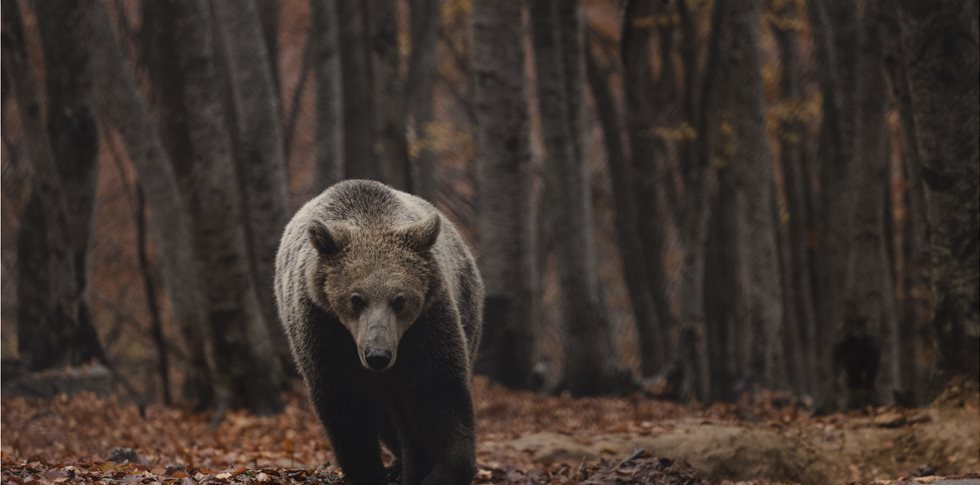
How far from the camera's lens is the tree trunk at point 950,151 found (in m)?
10.4

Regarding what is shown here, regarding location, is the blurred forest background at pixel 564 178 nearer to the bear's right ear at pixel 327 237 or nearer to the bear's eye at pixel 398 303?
the bear's right ear at pixel 327 237

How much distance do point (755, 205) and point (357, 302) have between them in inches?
461

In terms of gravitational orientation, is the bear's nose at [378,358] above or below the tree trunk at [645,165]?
below

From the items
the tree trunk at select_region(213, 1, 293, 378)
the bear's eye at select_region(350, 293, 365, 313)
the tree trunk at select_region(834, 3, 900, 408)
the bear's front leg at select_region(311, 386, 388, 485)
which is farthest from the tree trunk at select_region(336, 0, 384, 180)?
the bear's eye at select_region(350, 293, 365, 313)

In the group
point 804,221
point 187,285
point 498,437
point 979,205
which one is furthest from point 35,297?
point 804,221

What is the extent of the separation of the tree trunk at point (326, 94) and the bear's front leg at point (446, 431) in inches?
435

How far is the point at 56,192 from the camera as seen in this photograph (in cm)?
1391

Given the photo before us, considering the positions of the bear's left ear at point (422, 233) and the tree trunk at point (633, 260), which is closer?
the bear's left ear at point (422, 233)

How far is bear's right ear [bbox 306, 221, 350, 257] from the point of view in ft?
24.3

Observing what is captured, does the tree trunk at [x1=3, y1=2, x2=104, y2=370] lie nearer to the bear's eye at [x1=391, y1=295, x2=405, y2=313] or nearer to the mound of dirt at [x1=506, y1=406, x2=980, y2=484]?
the mound of dirt at [x1=506, y1=406, x2=980, y2=484]

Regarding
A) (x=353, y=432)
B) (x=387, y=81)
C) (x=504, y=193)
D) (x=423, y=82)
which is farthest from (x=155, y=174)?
(x=423, y=82)

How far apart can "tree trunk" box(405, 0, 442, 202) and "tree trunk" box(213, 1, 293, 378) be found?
6373mm

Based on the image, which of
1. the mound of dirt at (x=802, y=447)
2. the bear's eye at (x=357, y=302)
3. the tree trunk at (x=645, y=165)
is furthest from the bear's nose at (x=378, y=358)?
the tree trunk at (x=645, y=165)

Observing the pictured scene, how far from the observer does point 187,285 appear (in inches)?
626
